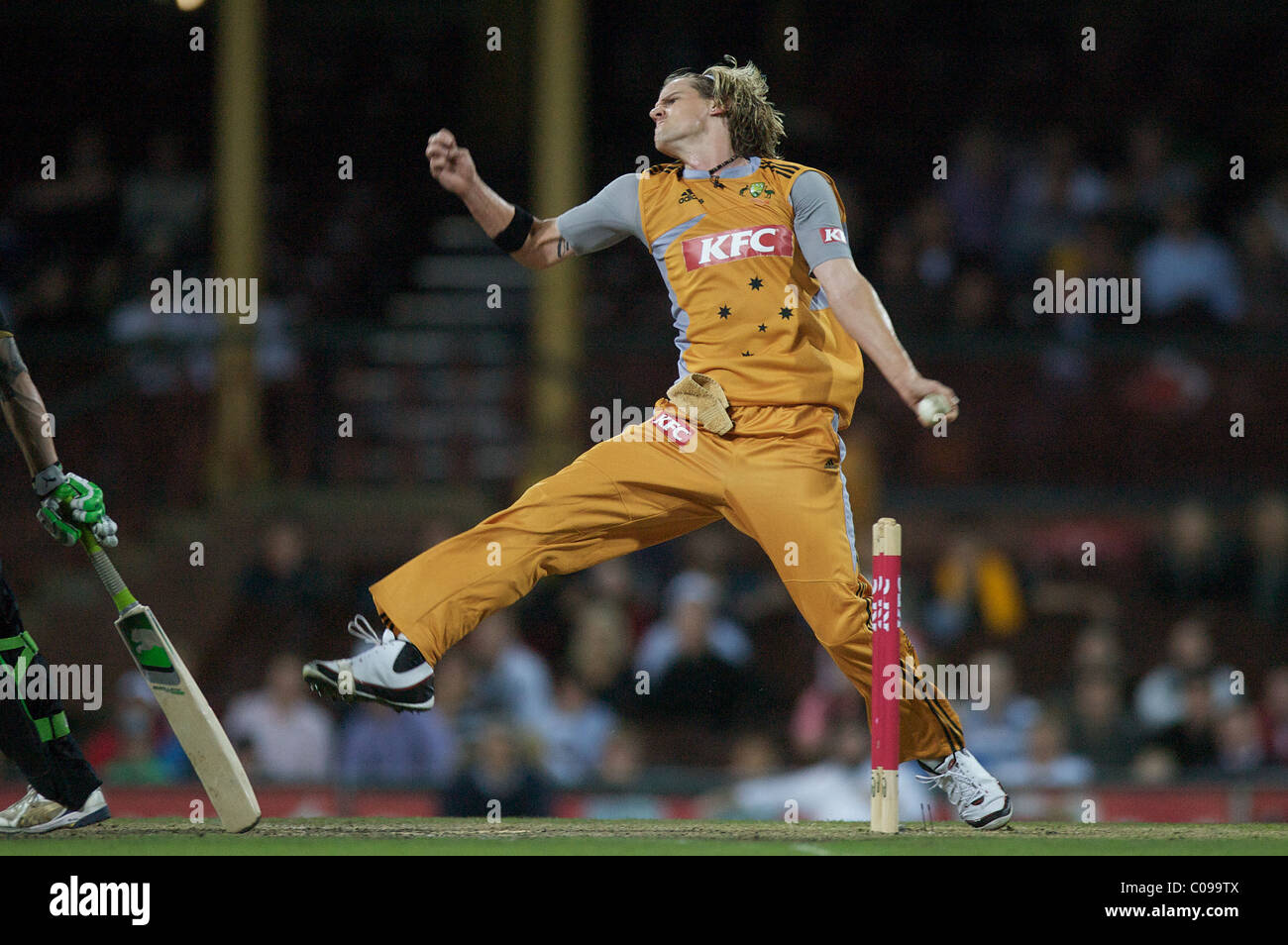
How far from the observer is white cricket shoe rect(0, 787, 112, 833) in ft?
20.1

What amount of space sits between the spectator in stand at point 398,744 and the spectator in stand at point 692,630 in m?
1.37

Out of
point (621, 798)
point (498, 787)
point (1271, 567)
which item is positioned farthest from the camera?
point (1271, 567)

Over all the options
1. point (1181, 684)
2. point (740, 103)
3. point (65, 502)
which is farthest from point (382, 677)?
Answer: point (1181, 684)

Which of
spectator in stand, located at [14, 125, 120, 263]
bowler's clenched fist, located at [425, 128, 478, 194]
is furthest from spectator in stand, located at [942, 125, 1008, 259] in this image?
bowler's clenched fist, located at [425, 128, 478, 194]

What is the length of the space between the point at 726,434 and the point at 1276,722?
6244 mm

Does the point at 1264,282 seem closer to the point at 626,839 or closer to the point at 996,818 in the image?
the point at 996,818

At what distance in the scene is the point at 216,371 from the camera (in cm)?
1264

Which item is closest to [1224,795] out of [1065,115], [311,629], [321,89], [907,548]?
[907,548]

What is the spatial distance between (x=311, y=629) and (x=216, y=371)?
2280mm

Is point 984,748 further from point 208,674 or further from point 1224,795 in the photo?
point 208,674

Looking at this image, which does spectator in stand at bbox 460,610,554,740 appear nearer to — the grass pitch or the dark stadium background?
the dark stadium background

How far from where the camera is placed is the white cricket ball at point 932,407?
18.2ft

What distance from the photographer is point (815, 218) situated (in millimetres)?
5988

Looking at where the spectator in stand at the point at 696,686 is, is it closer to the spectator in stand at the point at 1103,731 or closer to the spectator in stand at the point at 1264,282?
the spectator in stand at the point at 1103,731
